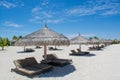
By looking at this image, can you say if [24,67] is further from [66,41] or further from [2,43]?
[2,43]

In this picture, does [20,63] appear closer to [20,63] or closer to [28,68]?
[20,63]

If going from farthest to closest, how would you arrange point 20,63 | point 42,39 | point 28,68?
1. point 42,39
2. point 20,63
3. point 28,68

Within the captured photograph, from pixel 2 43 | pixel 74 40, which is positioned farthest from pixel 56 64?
pixel 2 43

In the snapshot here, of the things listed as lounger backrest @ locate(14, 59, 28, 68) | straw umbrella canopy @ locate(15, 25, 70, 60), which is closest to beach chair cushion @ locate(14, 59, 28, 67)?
lounger backrest @ locate(14, 59, 28, 68)

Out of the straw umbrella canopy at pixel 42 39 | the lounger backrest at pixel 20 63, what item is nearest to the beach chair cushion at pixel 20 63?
the lounger backrest at pixel 20 63

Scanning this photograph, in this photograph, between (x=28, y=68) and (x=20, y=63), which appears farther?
(x=20, y=63)

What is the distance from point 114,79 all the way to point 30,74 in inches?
155

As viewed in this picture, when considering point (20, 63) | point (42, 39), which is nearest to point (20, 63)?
point (20, 63)

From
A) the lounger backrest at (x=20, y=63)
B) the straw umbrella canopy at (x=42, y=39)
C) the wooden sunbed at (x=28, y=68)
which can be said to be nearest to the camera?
the wooden sunbed at (x=28, y=68)

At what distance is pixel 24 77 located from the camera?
7.57 meters

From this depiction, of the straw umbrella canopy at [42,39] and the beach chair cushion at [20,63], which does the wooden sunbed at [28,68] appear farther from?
the straw umbrella canopy at [42,39]

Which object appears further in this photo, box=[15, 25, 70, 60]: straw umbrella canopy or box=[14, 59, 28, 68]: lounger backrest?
box=[15, 25, 70, 60]: straw umbrella canopy

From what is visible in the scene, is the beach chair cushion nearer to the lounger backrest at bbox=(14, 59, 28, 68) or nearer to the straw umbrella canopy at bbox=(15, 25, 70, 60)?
the lounger backrest at bbox=(14, 59, 28, 68)

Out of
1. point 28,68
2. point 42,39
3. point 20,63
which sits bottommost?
point 28,68
